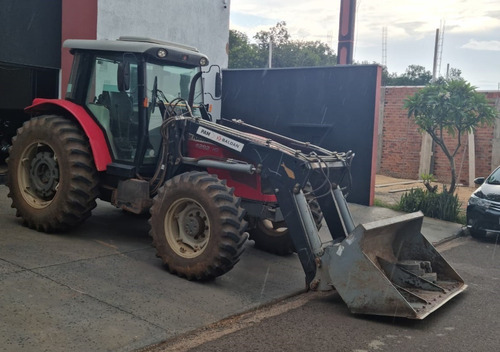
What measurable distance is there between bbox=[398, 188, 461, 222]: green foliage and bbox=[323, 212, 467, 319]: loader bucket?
559cm

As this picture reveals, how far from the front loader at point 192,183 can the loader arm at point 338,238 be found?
13 mm

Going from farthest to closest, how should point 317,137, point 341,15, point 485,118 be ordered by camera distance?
point 341,15
point 317,137
point 485,118

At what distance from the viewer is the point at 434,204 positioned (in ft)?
40.3

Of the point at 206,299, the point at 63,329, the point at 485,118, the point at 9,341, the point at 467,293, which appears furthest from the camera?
the point at 485,118

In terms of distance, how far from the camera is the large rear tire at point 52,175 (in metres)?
7.39

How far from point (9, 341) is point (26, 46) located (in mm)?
8218

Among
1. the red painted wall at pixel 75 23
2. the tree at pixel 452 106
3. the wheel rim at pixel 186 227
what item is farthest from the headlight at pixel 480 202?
the red painted wall at pixel 75 23

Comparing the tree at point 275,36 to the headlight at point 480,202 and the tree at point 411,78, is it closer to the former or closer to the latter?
the tree at point 411,78

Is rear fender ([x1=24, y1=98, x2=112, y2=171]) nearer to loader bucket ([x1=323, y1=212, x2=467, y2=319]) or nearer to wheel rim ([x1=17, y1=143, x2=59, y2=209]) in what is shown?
wheel rim ([x1=17, y1=143, x2=59, y2=209])

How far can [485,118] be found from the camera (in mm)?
12320

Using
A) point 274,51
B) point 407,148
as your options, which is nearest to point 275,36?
point 274,51

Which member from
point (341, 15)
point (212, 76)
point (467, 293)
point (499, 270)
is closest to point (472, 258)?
point (499, 270)

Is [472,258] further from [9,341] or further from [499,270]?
[9,341]

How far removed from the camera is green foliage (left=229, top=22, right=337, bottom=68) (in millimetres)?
47969
